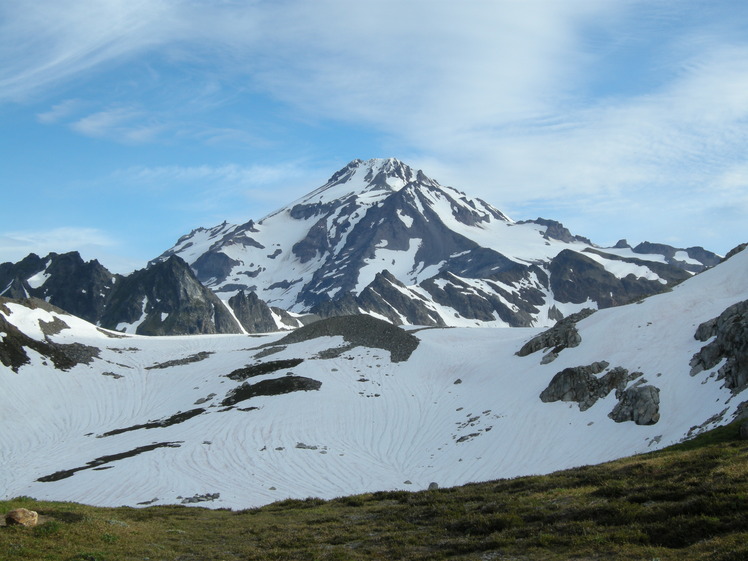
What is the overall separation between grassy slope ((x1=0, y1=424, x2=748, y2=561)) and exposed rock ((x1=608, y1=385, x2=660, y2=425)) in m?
21.2

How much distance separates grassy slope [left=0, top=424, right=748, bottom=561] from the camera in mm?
14836

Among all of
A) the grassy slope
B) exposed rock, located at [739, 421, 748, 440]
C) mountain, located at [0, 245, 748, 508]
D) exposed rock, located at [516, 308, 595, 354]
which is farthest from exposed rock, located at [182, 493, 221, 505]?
exposed rock, located at [516, 308, 595, 354]

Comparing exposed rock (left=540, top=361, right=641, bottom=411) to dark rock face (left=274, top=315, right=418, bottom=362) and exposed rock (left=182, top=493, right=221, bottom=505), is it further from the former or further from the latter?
exposed rock (left=182, top=493, right=221, bottom=505)

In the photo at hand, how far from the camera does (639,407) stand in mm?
47781

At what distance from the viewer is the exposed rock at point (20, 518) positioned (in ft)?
61.4

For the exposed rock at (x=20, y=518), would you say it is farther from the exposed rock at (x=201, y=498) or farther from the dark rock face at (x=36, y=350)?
the dark rock face at (x=36, y=350)

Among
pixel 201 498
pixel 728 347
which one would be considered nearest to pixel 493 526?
pixel 201 498

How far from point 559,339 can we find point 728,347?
2338 cm

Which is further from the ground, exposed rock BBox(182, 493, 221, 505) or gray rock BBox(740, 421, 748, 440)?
gray rock BBox(740, 421, 748, 440)

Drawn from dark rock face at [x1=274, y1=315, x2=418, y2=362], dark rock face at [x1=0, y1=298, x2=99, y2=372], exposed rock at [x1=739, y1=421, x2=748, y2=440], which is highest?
dark rock face at [x1=0, y1=298, x2=99, y2=372]

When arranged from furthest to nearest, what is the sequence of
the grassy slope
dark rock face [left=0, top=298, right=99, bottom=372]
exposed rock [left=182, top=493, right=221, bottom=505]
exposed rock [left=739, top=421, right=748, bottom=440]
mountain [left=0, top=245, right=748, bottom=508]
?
dark rock face [left=0, top=298, right=99, bottom=372]
mountain [left=0, top=245, right=748, bottom=508]
exposed rock [left=182, top=493, right=221, bottom=505]
exposed rock [left=739, top=421, right=748, bottom=440]
the grassy slope

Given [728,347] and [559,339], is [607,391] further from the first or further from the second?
[559,339]

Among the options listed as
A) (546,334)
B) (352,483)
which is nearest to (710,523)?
(352,483)

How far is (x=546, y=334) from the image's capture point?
7462cm
